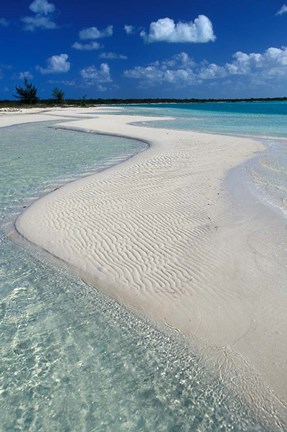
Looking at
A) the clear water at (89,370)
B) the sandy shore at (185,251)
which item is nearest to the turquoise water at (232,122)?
the sandy shore at (185,251)

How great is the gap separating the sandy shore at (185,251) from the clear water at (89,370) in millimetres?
392

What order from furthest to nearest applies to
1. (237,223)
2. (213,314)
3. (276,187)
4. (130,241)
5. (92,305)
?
(276,187)
(237,223)
(130,241)
(92,305)
(213,314)

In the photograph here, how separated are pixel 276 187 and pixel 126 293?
6592 millimetres

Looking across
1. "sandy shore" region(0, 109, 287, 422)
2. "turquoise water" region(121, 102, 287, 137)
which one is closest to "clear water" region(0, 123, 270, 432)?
"sandy shore" region(0, 109, 287, 422)

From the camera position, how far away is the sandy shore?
13.7 feet

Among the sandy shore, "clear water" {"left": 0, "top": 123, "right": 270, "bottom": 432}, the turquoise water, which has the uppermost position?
the sandy shore

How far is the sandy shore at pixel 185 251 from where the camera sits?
13.7ft

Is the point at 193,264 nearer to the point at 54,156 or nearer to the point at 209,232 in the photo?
the point at 209,232

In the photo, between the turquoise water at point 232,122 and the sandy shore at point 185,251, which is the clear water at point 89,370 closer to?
the sandy shore at point 185,251

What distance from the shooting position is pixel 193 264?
555 centimetres

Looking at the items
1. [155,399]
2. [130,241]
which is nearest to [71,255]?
[130,241]

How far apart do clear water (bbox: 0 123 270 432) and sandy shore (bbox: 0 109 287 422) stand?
1.29 ft

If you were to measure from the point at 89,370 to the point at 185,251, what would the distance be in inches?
112

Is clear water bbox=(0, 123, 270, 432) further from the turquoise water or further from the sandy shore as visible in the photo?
the turquoise water
